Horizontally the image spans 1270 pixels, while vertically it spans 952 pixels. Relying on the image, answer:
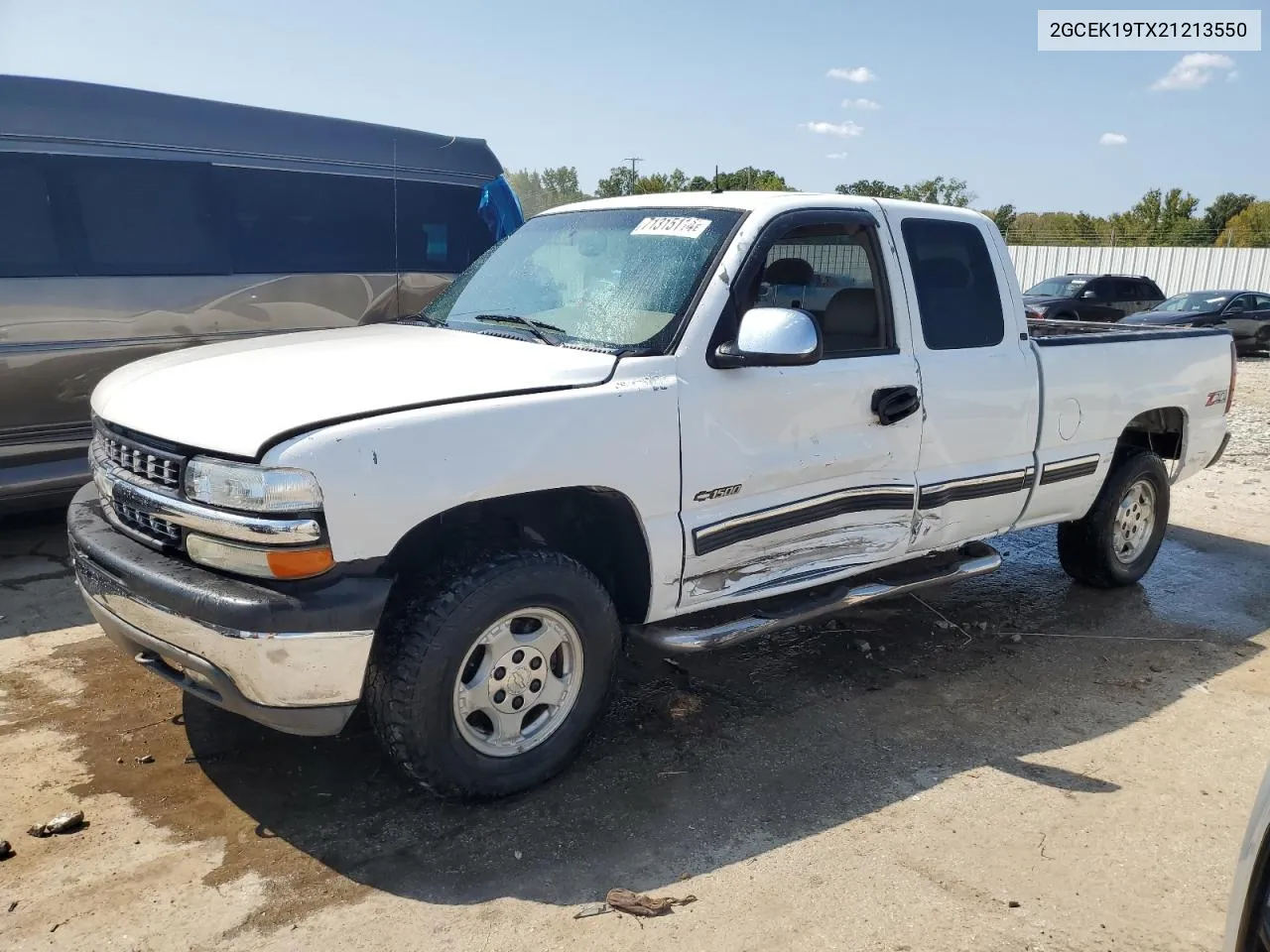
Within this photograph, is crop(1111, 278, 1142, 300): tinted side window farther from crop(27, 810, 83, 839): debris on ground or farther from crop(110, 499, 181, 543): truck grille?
crop(27, 810, 83, 839): debris on ground

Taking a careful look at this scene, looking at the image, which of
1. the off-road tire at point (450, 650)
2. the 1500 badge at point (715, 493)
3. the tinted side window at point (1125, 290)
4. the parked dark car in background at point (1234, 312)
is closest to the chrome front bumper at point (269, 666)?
the off-road tire at point (450, 650)

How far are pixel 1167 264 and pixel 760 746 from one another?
112 ft

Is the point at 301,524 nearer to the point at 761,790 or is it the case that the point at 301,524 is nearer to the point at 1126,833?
the point at 761,790

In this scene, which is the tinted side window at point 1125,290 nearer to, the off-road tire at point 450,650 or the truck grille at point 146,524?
the off-road tire at point 450,650

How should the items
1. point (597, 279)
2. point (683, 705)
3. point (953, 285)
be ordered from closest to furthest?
point (597, 279) < point (683, 705) < point (953, 285)

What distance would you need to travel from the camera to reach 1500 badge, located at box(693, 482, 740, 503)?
3551mm

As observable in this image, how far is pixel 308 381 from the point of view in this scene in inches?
123

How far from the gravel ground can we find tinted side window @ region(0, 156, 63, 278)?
81.8 inches

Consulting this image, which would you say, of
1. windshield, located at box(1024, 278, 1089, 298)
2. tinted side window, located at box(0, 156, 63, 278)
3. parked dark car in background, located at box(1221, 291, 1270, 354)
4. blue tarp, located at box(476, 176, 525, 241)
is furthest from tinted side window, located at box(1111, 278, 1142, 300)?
tinted side window, located at box(0, 156, 63, 278)

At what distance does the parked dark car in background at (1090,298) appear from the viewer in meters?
19.7

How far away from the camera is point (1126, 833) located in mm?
3336

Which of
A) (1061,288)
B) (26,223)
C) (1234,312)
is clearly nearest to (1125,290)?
(1061,288)

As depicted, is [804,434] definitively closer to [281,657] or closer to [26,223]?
[281,657]

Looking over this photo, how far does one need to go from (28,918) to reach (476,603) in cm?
146
